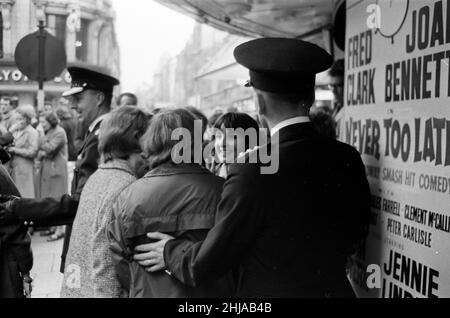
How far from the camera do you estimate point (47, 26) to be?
3393 millimetres

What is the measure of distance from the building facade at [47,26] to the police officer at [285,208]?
152 centimetres

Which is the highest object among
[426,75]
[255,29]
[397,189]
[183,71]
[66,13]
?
[183,71]

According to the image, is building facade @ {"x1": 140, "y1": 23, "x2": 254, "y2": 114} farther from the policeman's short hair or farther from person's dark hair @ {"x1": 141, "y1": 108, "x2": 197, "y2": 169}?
the policeman's short hair

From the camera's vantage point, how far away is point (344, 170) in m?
2.17

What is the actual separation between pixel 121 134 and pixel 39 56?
0.90 metres

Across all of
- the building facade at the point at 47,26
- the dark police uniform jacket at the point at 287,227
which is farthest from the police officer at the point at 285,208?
the building facade at the point at 47,26

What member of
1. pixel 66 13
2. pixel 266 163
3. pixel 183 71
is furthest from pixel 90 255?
pixel 183 71

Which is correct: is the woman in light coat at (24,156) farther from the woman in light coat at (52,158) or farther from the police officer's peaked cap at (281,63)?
the police officer's peaked cap at (281,63)

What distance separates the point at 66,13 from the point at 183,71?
253 feet

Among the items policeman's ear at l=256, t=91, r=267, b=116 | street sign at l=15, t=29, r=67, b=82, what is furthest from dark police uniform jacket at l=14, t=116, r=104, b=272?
policeman's ear at l=256, t=91, r=267, b=116

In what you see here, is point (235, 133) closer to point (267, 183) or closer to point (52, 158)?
point (267, 183)

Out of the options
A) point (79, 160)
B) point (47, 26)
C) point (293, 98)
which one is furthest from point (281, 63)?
point (47, 26)

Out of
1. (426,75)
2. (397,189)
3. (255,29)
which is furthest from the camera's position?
(255,29)
